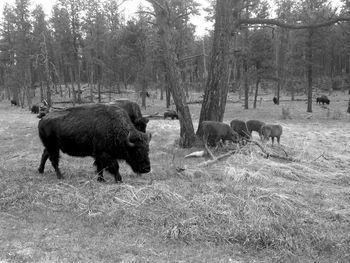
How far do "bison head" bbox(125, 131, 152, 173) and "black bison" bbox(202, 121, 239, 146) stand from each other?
3.83m

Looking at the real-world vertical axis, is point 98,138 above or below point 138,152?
above

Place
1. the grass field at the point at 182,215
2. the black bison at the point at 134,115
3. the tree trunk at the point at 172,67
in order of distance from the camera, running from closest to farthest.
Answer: the grass field at the point at 182,215
the black bison at the point at 134,115
the tree trunk at the point at 172,67

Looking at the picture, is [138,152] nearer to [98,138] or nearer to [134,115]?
[98,138]

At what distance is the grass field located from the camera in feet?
13.4

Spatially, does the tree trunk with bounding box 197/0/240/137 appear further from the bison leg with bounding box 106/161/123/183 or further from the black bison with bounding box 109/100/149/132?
the bison leg with bounding box 106/161/123/183

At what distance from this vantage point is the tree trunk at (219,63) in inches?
430

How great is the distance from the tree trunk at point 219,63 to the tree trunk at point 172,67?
1.72ft

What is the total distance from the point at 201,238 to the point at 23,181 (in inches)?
169

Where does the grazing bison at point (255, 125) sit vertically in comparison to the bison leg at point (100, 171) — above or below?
above

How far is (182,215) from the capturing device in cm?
497

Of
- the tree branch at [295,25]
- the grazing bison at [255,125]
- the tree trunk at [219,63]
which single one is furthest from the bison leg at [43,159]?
the grazing bison at [255,125]

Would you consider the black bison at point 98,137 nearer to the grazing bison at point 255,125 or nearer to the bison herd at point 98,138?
the bison herd at point 98,138

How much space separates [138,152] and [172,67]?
4891mm

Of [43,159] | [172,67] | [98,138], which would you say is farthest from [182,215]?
[172,67]
